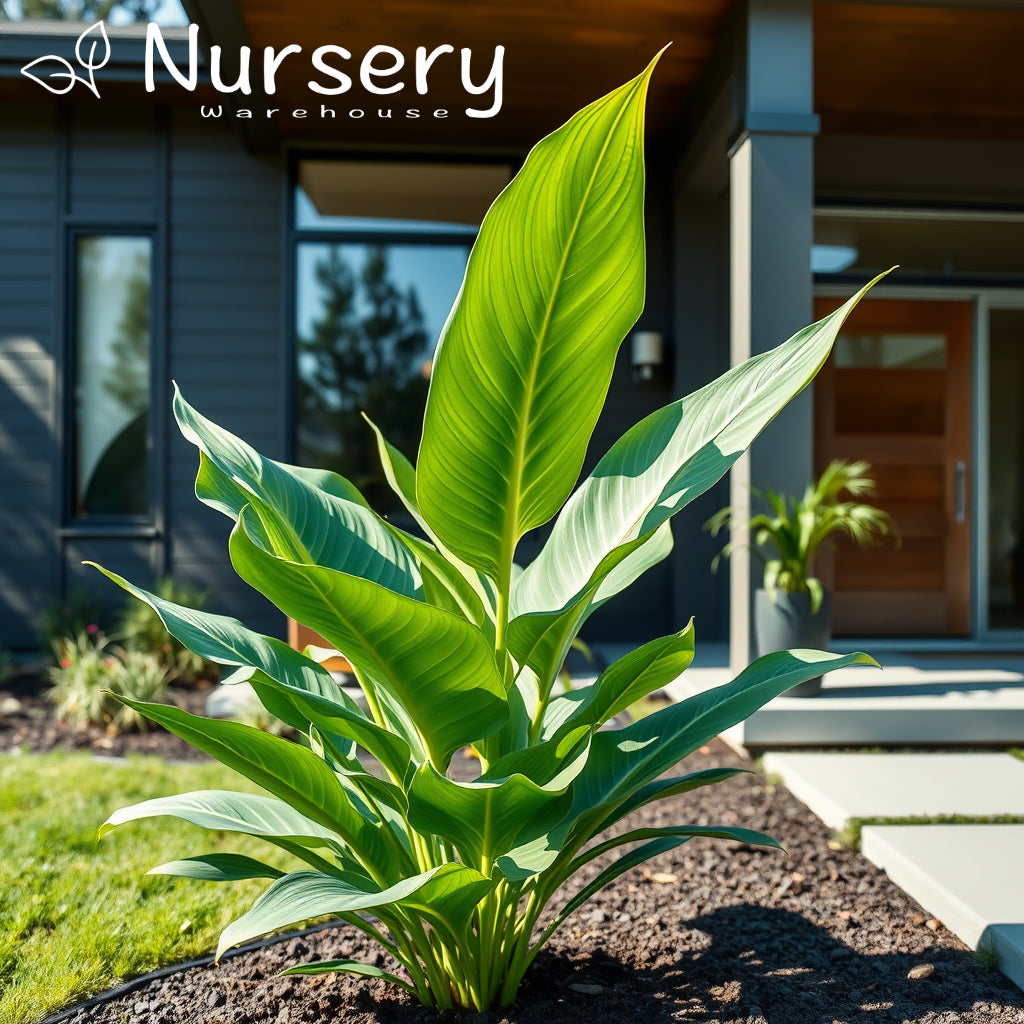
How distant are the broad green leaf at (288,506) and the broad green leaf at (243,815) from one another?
0.37m

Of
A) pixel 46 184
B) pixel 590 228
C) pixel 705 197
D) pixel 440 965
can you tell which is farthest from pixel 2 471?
pixel 590 228

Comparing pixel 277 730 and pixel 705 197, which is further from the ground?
pixel 705 197

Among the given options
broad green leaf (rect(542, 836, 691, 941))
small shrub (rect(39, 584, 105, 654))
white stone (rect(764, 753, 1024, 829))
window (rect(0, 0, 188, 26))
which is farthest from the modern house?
broad green leaf (rect(542, 836, 691, 941))

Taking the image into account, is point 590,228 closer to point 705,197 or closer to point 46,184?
point 705,197

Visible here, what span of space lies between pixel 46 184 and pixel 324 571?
5682 mm

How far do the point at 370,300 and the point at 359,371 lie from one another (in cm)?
46

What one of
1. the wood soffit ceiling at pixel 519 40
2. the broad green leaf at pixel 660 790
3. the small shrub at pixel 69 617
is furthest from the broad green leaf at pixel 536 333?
the small shrub at pixel 69 617

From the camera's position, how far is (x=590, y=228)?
929mm

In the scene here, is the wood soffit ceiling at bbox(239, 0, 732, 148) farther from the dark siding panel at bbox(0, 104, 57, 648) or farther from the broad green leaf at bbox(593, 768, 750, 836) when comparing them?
the broad green leaf at bbox(593, 768, 750, 836)

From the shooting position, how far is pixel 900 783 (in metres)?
2.79

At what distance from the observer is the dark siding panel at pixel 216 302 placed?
214 inches

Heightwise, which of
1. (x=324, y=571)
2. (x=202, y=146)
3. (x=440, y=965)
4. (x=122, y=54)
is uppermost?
(x=122, y=54)

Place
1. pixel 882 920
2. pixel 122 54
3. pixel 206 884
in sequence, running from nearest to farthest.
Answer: pixel 882 920, pixel 206 884, pixel 122 54

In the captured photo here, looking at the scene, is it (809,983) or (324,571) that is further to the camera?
(809,983)
